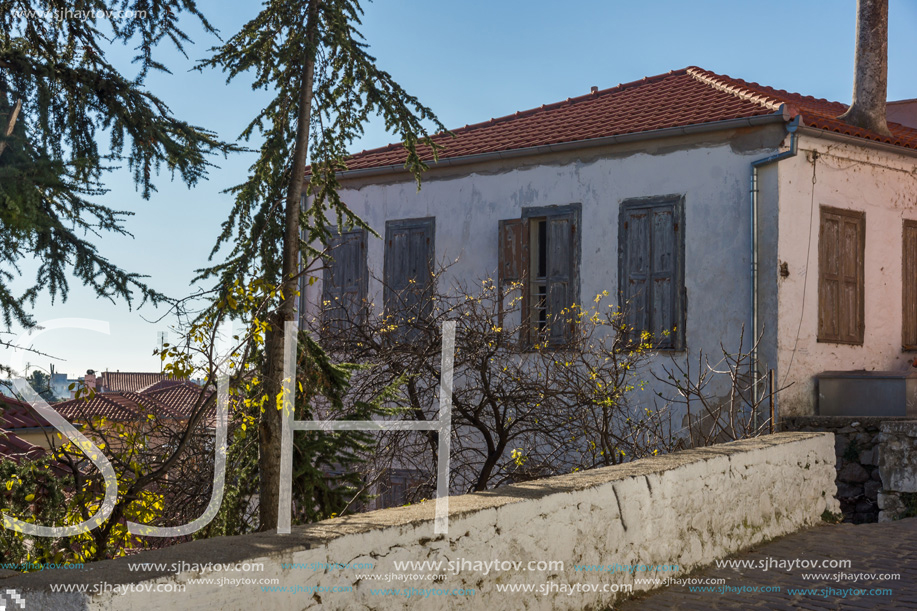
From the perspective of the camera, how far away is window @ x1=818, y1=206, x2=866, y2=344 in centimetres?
1027

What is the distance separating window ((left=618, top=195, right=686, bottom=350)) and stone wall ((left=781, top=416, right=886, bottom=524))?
1659 mm

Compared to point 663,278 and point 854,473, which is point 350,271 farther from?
point 854,473

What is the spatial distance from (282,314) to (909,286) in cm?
861

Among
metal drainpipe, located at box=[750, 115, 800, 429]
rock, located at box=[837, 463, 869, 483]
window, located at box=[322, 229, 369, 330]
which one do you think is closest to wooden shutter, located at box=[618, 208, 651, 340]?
metal drainpipe, located at box=[750, 115, 800, 429]

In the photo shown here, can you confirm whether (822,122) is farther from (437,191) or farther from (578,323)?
(437,191)

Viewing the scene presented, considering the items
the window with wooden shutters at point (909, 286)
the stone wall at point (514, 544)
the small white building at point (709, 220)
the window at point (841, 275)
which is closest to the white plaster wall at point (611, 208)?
the small white building at point (709, 220)

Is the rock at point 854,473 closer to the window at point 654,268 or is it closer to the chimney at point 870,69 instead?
the window at point 654,268

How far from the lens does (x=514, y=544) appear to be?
4129 mm

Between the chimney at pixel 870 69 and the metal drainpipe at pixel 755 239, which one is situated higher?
the chimney at pixel 870 69

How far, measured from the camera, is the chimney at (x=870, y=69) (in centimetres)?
1134

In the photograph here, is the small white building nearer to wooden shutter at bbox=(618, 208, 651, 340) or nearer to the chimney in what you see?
wooden shutter at bbox=(618, 208, 651, 340)

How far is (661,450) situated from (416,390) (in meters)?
2.66

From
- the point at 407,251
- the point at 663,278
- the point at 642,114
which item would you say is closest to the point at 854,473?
the point at 663,278

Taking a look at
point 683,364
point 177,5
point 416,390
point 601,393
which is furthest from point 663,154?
point 177,5
